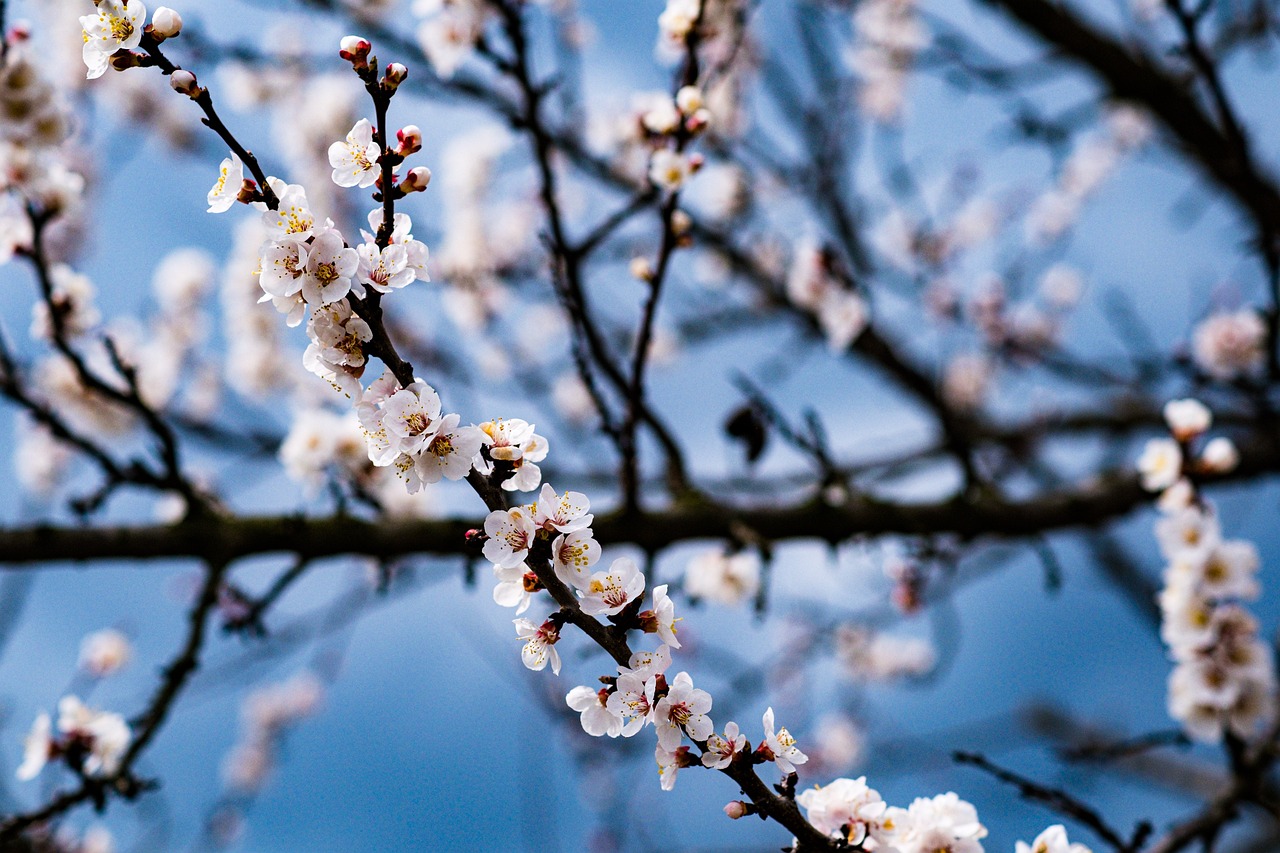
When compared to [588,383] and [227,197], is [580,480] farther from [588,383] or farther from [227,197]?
[227,197]

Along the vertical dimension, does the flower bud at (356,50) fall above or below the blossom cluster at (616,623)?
above

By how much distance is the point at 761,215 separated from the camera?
4.91 meters

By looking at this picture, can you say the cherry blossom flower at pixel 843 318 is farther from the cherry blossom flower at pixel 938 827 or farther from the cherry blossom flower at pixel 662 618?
the cherry blossom flower at pixel 662 618

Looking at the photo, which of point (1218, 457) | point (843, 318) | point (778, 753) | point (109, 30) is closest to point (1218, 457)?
point (1218, 457)

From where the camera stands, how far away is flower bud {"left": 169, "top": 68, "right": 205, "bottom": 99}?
1.25m

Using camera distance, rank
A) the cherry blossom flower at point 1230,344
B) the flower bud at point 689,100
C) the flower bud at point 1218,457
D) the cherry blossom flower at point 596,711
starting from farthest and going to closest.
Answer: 1. the cherry blossom flower at point 1230,344
2. the flower bud at point 1218,457
3. the flower bud at point 689,100
4. the cherry blossom flower at point 596,711

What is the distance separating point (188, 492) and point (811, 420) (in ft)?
6.58

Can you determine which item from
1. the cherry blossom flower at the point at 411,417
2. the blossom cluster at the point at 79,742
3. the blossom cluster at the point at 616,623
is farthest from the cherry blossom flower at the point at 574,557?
the blossom cluster at the point at 79,742

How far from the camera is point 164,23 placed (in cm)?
131

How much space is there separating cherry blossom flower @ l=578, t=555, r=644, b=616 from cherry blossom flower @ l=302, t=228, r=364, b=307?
55cm

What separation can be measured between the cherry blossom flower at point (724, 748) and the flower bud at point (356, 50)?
111 centimetres

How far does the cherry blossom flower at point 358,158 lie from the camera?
127 centimetres

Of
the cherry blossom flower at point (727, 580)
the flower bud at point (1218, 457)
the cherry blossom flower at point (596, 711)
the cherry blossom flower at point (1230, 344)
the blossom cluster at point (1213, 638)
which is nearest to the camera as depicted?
the cherry blossom flower at point (596, 711)

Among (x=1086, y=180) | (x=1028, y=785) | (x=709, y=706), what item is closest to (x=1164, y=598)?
(x=1028, y=785)
